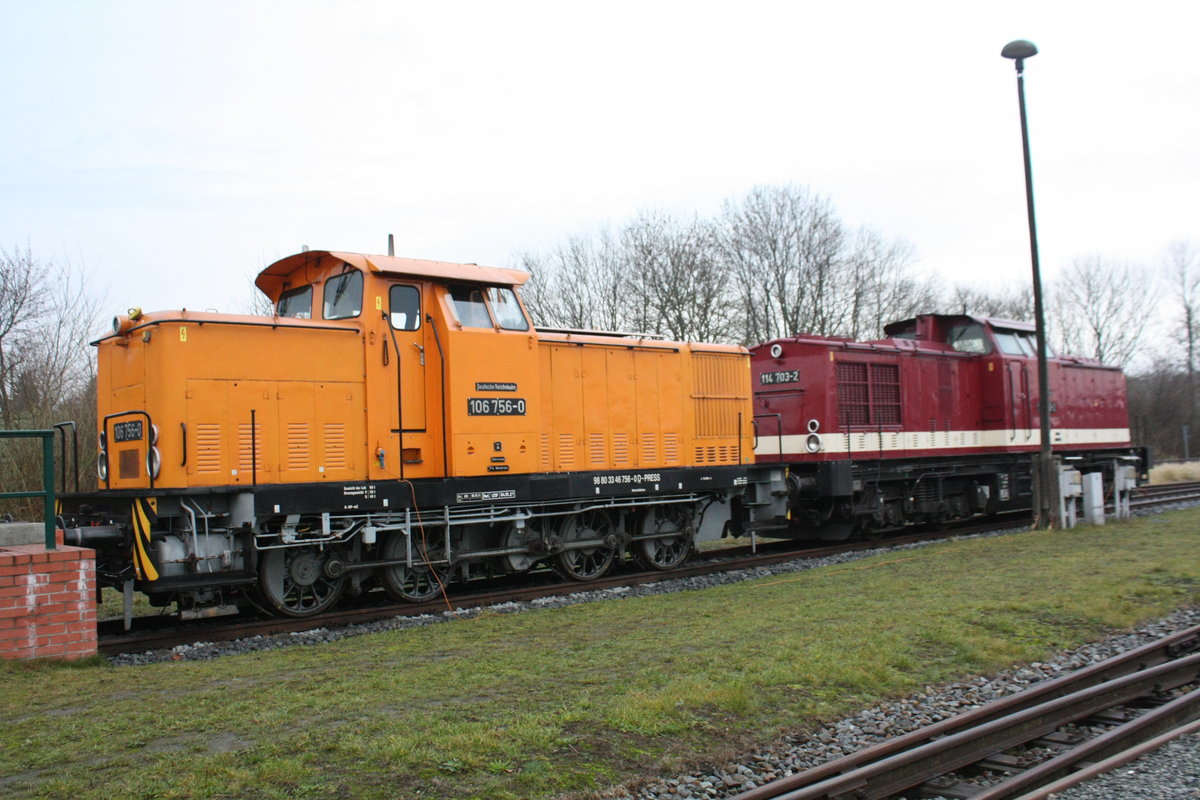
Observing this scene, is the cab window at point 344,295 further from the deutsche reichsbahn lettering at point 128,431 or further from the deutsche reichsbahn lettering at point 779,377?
the deutsche reichsbahn lettering at point 779,377

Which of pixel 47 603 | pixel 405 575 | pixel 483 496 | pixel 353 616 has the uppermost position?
pixel 483 496

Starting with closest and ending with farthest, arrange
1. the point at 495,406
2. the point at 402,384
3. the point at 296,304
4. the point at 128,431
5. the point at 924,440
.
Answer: the point at 128,431
the point at 402,384
the point at 495,406
the point at 296,304
the point at 924,440

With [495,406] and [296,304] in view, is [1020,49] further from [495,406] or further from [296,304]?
[296,304]

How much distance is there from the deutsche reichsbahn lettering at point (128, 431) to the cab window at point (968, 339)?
15.1 metres

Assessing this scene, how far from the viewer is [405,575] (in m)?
10.5

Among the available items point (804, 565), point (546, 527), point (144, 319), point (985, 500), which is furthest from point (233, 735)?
point (985, 500)

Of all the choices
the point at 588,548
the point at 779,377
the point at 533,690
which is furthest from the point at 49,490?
the point at 779,377

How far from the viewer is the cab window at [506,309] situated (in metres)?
10.8

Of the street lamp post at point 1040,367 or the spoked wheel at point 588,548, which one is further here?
the street lamp post at point 1040,367

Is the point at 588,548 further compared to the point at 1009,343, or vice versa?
the point at 1009,343

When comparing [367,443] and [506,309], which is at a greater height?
[506,309]

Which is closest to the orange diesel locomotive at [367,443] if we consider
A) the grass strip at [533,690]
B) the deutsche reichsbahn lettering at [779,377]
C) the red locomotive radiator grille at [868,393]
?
the grass strip at [533,690]

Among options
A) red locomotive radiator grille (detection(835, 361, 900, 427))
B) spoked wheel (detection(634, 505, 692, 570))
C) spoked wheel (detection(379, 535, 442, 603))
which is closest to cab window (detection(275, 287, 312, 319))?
spoked wheel (detection(379, 535, 442, 603))

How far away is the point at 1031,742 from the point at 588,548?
22.2 ft
